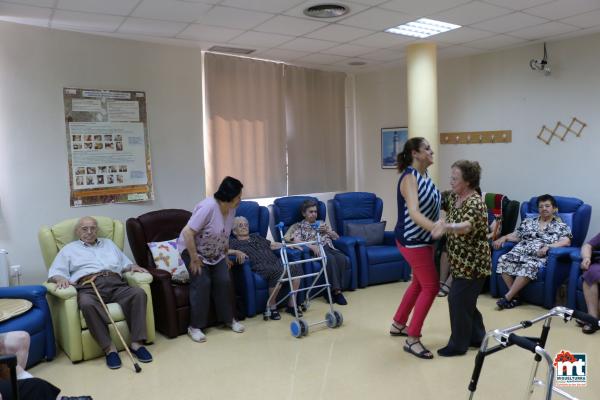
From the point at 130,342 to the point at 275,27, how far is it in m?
2.95

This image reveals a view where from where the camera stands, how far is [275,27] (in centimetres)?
452

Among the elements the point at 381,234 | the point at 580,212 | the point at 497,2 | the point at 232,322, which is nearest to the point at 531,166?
the point at 580,212

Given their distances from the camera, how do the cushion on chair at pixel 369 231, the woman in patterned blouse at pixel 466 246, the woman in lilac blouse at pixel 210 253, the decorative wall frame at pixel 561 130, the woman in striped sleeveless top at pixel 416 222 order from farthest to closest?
the cushion on chair at pixel 369 231, the decorative wall frame at pixel 561 130, the woman in lilac blouse at pixel 210 253, the woman in striped sleeveless top at pixel 416 222, the woman in patterned blouse at pixel 466 246

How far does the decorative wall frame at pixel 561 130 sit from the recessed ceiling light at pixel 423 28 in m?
1.65

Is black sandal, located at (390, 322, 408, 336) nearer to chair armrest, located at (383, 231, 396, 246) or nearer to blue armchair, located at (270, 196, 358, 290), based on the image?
blue armchair, located at (270, 196, 358, 290)

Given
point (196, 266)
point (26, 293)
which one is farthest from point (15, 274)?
point (196, 266)

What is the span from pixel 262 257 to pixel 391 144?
3124mm

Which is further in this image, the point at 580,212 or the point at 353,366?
the point at 580,212

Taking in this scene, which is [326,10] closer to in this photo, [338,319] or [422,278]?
[422,278]

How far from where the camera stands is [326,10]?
13.1 ft

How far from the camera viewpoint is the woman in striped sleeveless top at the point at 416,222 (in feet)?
11.0

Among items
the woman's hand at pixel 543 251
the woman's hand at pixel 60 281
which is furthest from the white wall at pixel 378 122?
the woman's hand at pixel 60 281

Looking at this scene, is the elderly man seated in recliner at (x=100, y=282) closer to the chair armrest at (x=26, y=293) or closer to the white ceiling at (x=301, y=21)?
the chair armrest at (x=26, y=293)

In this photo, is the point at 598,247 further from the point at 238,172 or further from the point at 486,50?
the point at 238,172
